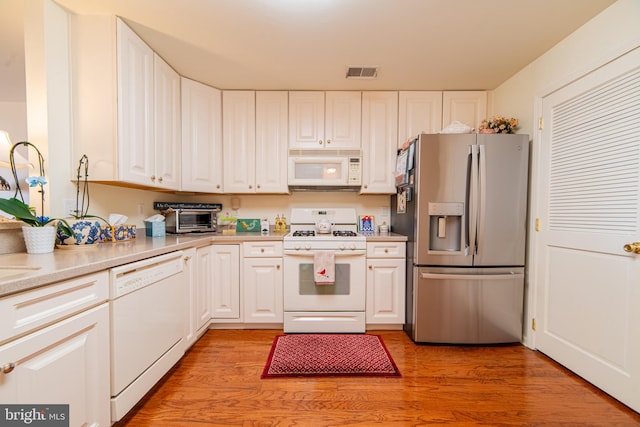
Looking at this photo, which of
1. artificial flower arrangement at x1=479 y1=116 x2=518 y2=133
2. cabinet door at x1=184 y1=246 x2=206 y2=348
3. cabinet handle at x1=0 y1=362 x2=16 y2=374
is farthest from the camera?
artificial flower arrangement at x1=479 y1=116 x2=518 y2=133

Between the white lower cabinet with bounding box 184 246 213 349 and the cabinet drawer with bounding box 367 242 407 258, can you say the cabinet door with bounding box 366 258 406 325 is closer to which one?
the cabinet drawer with bounding box 367 242 407 258

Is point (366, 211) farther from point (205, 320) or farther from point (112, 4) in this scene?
point (112, 4)

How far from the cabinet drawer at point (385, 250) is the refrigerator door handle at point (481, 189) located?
2.02 ft

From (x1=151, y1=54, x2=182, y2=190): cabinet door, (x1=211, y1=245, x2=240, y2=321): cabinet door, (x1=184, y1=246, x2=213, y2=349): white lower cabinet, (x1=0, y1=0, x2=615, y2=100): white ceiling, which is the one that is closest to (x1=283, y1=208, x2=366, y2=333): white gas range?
(x1=211, y1=245, x2=240, y2=321): cabinet door

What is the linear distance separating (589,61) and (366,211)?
2.03 m

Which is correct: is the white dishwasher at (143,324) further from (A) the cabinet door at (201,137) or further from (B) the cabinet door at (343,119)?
(B) the cabinet door at (343,119)

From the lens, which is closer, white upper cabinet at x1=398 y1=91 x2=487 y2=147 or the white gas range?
the white gas range

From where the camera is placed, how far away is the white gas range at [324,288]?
7.43 feet

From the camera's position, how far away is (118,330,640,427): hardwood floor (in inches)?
54.1

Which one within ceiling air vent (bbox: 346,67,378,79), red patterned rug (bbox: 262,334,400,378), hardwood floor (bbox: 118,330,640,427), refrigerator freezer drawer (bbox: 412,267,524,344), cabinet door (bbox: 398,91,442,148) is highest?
ceiling air vent (bbox: 346,67,378,79)

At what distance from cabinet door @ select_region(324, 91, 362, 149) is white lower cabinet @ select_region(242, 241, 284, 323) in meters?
1.23

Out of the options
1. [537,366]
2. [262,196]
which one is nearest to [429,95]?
[262,196]

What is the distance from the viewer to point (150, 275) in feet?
4.70

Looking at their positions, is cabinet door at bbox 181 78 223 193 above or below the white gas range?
above
